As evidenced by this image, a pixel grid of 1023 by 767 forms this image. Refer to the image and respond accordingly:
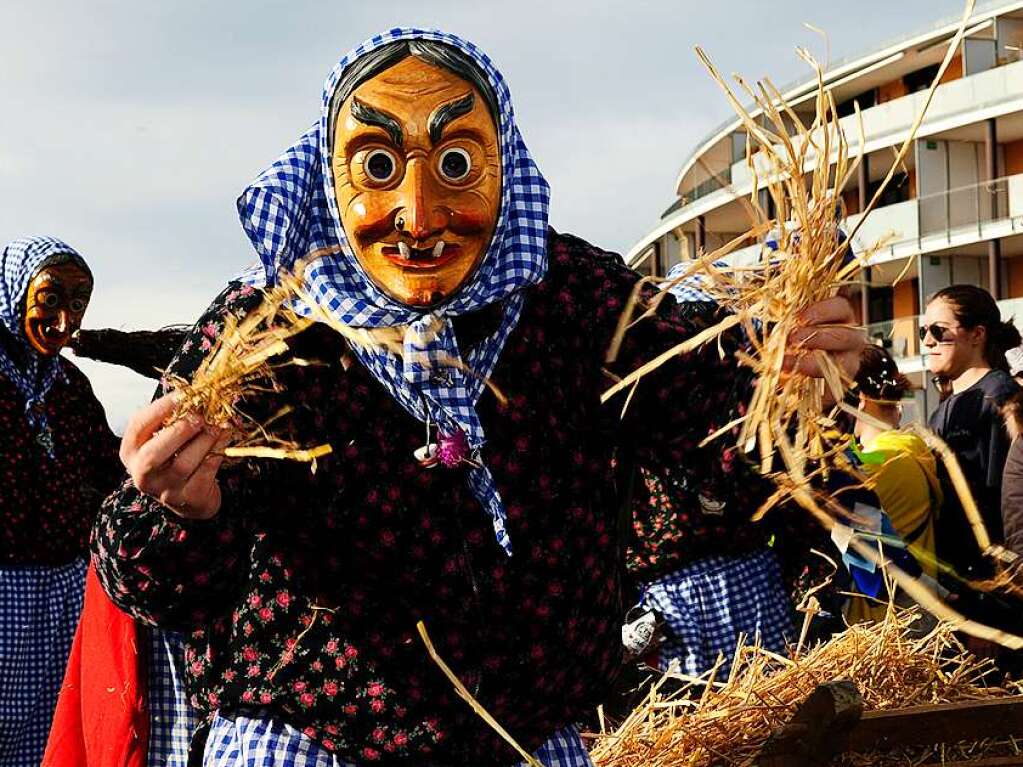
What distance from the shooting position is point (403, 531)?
7.48ft

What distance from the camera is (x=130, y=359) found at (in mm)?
5129

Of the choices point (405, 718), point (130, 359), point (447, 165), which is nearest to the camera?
point (405, 718)

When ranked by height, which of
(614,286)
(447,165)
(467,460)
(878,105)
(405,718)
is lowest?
(405,718)

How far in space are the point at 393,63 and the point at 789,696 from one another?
1.47 m

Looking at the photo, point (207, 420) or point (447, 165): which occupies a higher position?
point (447, 165)

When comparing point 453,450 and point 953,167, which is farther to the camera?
point 953,167

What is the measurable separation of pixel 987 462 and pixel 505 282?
2.81 metres

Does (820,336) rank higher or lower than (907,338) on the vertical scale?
lower

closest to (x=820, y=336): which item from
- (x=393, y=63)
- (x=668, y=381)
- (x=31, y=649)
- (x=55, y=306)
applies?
(x=668, y=381)

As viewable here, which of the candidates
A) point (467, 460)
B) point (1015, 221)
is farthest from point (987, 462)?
point (1015, 221)

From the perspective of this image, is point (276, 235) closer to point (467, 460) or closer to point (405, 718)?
point (467, 460)

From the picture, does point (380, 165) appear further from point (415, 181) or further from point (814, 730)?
point (814, 730)

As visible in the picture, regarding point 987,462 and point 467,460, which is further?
point 987,462

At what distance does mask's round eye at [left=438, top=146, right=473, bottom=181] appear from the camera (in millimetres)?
2438
